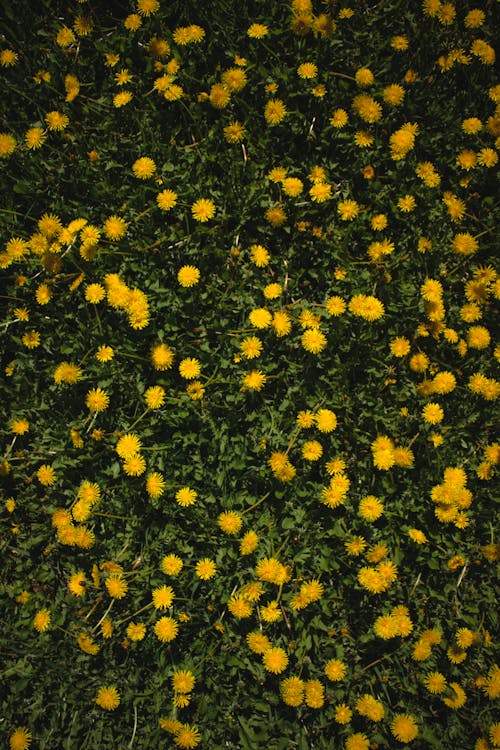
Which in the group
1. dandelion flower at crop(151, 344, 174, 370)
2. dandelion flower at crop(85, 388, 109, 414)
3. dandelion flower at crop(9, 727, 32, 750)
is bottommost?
dandelion flower at crop(9, 727, 32, 750)

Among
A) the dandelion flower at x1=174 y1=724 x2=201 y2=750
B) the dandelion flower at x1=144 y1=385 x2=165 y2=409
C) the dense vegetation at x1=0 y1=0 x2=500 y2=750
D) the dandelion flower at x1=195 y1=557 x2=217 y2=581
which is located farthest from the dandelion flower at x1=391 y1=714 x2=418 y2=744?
the dandelion flower at x1=144 y1=385 x2=165 y2=409

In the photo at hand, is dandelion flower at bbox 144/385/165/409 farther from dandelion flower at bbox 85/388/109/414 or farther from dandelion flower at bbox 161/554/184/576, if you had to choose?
dandelion flower at bbox 161/554/184/576

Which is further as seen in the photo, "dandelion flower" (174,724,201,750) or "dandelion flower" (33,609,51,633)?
"dandelion flower" (33,609,51,633)

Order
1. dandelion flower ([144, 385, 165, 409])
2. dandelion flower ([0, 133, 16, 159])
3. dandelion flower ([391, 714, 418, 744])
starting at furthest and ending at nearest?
dandelion flower ([0, 133, 16, 159]), dandelion flower ([144, 385, 165, 409]), dandelion flower ([391, 714, 418, 744])

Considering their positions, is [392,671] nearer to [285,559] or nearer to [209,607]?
[285,559]

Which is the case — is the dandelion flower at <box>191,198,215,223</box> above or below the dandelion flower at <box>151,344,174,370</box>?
above

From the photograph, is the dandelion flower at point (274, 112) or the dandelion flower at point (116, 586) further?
the dandelion flower at point (274, 112)

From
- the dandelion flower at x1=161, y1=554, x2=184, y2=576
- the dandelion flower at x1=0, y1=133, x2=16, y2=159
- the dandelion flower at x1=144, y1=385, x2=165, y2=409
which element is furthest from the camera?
the dandelion flower at x1=0, y1=133, x2=16, y2=159

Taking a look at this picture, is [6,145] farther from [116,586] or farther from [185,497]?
[116,586]

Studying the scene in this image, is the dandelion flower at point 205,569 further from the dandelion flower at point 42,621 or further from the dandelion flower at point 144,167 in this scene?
the dandelion flower at point 144,167

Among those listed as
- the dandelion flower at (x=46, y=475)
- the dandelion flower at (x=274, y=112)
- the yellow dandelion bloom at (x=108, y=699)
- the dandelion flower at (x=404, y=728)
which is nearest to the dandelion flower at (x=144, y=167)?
the dandelion flower at (x=274, y=112)

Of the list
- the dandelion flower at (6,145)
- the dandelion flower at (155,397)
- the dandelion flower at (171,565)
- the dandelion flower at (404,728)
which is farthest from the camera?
the dandelion flower at (6,145)
